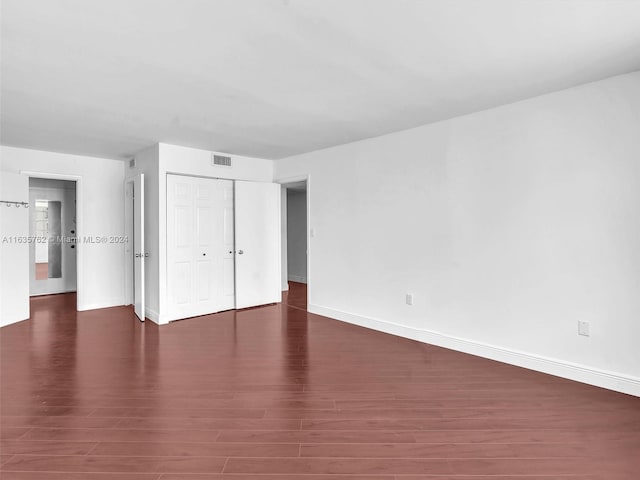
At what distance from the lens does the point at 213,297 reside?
5.54m

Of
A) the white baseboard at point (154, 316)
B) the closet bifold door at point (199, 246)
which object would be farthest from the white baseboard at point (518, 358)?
the white baseboard at point (154, 316)

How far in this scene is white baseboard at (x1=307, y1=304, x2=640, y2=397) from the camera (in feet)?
9.40

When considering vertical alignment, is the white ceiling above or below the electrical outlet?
above

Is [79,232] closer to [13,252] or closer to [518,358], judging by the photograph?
[13,252]

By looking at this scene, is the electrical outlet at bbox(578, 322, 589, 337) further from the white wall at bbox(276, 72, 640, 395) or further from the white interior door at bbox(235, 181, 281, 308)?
the white interior door at bbox(235, 181, 281, 308)

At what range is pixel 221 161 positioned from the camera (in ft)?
18.0

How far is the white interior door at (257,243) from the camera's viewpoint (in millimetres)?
5766

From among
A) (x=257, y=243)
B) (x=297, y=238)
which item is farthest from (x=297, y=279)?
(x=257, y=243)

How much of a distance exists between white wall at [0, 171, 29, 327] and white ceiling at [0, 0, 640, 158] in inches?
46.0

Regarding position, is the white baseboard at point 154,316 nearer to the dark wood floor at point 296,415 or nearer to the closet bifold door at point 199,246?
the closet bifold door at point 199,246

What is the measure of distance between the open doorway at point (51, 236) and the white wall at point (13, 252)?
1.84 meters

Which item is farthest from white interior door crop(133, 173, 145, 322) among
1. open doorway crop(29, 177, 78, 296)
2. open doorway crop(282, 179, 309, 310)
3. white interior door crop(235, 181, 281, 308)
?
open doorway crop(282, 179, 309, 310)

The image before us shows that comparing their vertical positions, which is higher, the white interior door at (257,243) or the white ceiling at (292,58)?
the white ceiling at (292,58)

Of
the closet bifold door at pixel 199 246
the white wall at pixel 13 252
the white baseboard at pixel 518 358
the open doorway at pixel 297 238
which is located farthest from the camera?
the open doorway at pixel 297 238
